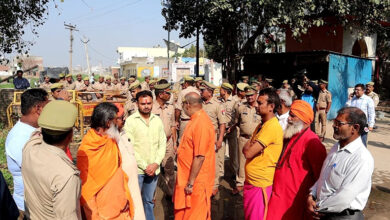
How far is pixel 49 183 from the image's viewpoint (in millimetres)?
1806

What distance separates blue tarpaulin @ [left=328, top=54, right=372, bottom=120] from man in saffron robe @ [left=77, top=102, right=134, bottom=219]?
11.3 metres

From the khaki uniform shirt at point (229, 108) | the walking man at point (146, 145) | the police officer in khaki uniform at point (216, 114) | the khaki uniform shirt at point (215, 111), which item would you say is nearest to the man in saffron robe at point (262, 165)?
the walking man at point (146, 145)

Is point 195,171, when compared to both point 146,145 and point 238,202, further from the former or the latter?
point 238,202

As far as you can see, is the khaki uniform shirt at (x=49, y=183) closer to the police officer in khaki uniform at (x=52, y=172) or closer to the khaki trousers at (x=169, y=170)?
the police officer in khaki uniform at (x=52, y=172)

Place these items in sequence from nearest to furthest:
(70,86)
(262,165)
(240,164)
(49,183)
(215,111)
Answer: (49,183) → (262,165) → (240,164) → (215,111) → (70,86)

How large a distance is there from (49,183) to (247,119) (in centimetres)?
394

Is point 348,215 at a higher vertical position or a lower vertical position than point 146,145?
lower

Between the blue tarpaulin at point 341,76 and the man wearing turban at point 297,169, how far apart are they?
10.2 m

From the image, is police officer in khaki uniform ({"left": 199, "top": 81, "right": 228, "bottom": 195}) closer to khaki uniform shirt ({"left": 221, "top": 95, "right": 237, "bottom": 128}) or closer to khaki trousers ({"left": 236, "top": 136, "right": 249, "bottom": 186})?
khaki trousers ({"left": 236, "top": 136, "right": 249, "bottom": 186})

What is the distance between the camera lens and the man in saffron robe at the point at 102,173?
2.44 m

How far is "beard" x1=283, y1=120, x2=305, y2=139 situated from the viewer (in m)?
2.93

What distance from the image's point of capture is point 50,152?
189cm

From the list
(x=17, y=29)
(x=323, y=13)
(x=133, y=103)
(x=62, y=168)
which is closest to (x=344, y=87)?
(x=323, y=13)

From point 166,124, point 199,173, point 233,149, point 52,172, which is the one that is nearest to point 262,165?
point 199,173
